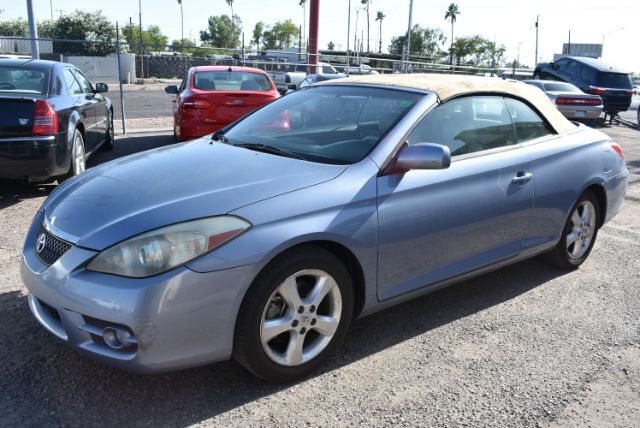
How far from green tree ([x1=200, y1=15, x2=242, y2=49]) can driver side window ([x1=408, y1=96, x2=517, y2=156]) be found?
11492 cm

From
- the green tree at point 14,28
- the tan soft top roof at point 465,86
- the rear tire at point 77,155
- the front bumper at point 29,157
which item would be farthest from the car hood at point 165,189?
the green tree at point 14,28

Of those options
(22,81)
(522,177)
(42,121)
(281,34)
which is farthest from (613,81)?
(281,34)

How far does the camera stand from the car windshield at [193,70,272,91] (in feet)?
29.4

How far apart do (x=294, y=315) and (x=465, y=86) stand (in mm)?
2013

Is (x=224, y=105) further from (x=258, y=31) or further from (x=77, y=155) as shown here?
(x=258, y=31)

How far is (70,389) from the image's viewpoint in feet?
9.13

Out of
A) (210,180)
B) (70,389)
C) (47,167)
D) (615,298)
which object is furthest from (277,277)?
(47,167)

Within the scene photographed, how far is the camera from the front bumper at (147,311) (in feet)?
7.98

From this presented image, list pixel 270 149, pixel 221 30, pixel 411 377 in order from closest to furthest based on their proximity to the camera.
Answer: pixel 411 377, pixel 270 149, pixel 221 30

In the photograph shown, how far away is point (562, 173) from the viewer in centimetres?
426

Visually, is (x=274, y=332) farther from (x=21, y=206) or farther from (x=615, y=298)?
(x=21, y=206)

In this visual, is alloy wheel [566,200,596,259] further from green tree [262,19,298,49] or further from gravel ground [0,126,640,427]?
green tree [262,19,298,49]

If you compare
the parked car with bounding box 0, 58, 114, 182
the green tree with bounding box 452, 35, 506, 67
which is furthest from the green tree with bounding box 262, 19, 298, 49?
the parked car with bounding box 0, 58, 114, 182

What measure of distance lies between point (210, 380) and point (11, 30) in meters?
80.9
